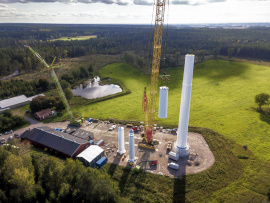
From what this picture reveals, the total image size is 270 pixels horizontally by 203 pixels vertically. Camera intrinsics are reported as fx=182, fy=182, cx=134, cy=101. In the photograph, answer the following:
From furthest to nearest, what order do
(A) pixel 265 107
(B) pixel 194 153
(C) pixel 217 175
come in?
(A) pixel 265 107 → (B) pixel 194 153 → (C) pixel 217 175

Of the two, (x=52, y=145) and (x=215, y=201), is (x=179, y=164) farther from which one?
(x=52, y=145)

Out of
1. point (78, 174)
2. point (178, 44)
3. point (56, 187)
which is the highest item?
point (178, 44)

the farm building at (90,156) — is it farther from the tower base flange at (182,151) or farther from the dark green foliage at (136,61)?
the dark green foliage at (136,61)

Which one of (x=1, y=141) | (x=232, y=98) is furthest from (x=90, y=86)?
(x=232, y=98)

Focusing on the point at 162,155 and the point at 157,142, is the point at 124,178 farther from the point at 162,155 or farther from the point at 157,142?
the point at 157,142

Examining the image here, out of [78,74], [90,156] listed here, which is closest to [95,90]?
[78,74]
